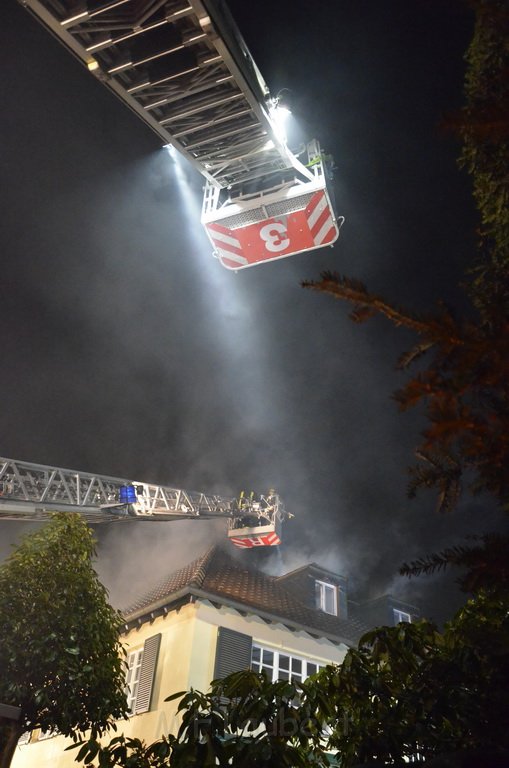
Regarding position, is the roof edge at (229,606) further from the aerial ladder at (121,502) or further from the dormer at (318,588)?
the aerial ladder at (121,502)

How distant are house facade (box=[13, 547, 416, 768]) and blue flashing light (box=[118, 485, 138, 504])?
2885 millimetres

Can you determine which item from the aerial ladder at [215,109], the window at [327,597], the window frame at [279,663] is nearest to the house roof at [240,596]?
the window at [327,597]

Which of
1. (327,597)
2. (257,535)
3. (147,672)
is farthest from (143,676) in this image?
(257,535)

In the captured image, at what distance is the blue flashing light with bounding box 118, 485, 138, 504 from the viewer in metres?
16.6

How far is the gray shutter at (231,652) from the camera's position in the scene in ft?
47.7

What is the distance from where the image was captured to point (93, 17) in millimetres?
9688

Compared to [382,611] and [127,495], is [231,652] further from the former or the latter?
[382,611]

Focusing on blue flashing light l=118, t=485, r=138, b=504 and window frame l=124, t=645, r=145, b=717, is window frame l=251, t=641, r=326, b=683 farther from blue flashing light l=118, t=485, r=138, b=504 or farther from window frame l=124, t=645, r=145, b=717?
blue flashing light l=118, t=485, r=138, b=504

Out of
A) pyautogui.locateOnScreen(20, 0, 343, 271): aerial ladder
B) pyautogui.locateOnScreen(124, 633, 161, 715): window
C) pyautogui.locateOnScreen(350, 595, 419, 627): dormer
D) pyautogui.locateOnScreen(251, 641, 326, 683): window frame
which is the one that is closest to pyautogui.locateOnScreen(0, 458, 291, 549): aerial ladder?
pyautogui.locateOnScreen(124, 633, 161, 715): window

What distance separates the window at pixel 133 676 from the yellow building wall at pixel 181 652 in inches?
10.2

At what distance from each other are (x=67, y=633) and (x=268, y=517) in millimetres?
14242

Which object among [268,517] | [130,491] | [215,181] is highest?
[215,181]

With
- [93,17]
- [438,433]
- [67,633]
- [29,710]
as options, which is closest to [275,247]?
[93,17]

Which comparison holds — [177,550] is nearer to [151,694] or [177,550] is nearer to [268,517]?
[268,517]
